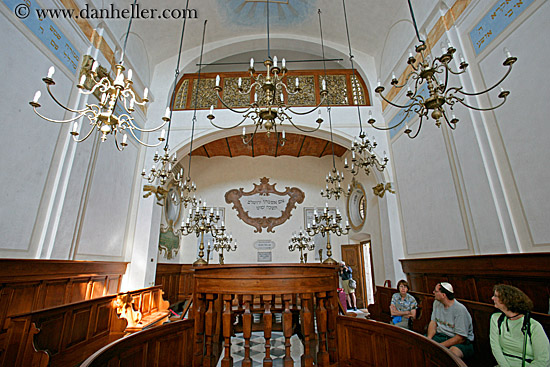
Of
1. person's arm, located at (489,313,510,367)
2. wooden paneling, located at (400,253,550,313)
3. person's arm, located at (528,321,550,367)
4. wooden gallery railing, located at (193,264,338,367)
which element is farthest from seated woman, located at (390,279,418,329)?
person's arm, located at (528,321,550,367)

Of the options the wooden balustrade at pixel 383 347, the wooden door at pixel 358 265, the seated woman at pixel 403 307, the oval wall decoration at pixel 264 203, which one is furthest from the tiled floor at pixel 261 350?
the oval wall decoration at pixel 264 203

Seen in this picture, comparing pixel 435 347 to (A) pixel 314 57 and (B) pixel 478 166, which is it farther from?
(A) pixel 314 57

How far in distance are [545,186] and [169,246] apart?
911cm

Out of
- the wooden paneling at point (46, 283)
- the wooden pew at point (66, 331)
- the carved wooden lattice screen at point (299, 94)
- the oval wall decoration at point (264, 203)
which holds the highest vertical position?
the carved wooden lattice screen at point (299, 94)

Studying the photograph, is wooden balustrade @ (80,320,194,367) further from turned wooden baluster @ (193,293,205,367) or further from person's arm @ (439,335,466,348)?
person's arm @ (439,335,466,348)

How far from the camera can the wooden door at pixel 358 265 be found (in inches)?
351

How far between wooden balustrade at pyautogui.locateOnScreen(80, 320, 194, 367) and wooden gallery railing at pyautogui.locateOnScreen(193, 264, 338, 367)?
242 mm

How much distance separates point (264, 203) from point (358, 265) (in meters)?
4.22

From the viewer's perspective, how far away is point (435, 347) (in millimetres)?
1708

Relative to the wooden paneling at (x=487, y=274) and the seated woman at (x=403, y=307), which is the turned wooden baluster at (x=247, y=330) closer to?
the seated woman at (x=403, y=307)

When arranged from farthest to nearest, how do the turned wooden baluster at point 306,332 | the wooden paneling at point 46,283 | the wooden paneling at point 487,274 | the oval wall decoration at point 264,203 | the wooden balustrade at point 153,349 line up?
the oval wall decoration at point 264,203 → the wooden paneling at point 46,283 → the wooden paneling at point 487,274 → the turned wooden baluster at point 306,332 → the wooden balustrade at point 153,349

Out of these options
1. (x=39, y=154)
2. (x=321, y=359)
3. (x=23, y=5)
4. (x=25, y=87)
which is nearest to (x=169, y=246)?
(x=39, y=154)

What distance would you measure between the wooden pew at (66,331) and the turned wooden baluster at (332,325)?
245 cm

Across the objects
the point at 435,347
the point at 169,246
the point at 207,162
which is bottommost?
the point at 435,347
